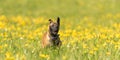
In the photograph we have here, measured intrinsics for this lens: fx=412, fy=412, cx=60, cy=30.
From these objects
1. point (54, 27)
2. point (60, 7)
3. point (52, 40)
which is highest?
point (54, 27)

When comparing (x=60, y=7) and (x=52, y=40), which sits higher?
(x=52, y=40)

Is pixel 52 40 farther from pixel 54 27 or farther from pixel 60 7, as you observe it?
pixel 60 7

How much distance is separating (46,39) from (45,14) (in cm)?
1720

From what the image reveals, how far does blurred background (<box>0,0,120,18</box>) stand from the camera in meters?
26.2

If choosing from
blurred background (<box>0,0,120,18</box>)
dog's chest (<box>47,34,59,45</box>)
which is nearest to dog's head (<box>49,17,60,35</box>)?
dog's chest (<box>47,34,59,45</box>)

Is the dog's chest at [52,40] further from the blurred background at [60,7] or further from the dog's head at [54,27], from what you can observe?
the blurred background at [60,7]

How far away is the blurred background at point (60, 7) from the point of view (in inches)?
1030

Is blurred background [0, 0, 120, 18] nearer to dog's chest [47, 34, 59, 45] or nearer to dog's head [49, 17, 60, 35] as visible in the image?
dog's chest [47, 34, 59, 45]

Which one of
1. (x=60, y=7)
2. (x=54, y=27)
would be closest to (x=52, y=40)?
(x=54, y=27)

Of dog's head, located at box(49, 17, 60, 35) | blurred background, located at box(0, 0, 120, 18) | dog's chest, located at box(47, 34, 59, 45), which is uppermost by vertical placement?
dog's head, located at box(49, 17, 60, 35)

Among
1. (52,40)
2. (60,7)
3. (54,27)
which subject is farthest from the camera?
(60,7)

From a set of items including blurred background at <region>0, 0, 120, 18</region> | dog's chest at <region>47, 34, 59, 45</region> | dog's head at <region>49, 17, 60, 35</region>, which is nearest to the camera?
dog's head at <region>49, 17, 60, 35</region>

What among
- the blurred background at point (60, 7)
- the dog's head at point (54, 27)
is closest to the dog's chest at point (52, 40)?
the dog's head at point (54, 27)

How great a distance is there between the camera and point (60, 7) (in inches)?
1124
